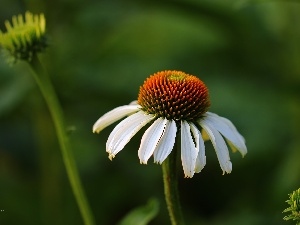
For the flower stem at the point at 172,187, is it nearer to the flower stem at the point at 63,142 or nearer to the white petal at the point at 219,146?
the white petal at the point at 219,146

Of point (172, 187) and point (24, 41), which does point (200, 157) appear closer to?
point (172, 187)

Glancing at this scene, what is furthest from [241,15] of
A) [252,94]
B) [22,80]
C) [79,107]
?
[22,80]

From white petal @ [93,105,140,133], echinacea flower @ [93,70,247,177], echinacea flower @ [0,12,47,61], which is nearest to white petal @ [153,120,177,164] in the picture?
echinacea flower @ [93,70,247,177]

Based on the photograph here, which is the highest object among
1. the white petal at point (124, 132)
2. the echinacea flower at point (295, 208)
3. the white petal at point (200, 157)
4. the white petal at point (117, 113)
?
the white petal at point (117, 113)

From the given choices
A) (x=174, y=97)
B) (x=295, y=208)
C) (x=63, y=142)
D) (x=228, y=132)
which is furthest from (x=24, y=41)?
(x=295, y=208)

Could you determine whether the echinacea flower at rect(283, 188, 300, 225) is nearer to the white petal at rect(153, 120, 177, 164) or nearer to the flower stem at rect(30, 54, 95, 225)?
the white petal at rect(153, 120, 177, 164)

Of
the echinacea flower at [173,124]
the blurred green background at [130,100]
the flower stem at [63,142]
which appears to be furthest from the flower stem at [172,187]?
the blurred green background at [130,100]
